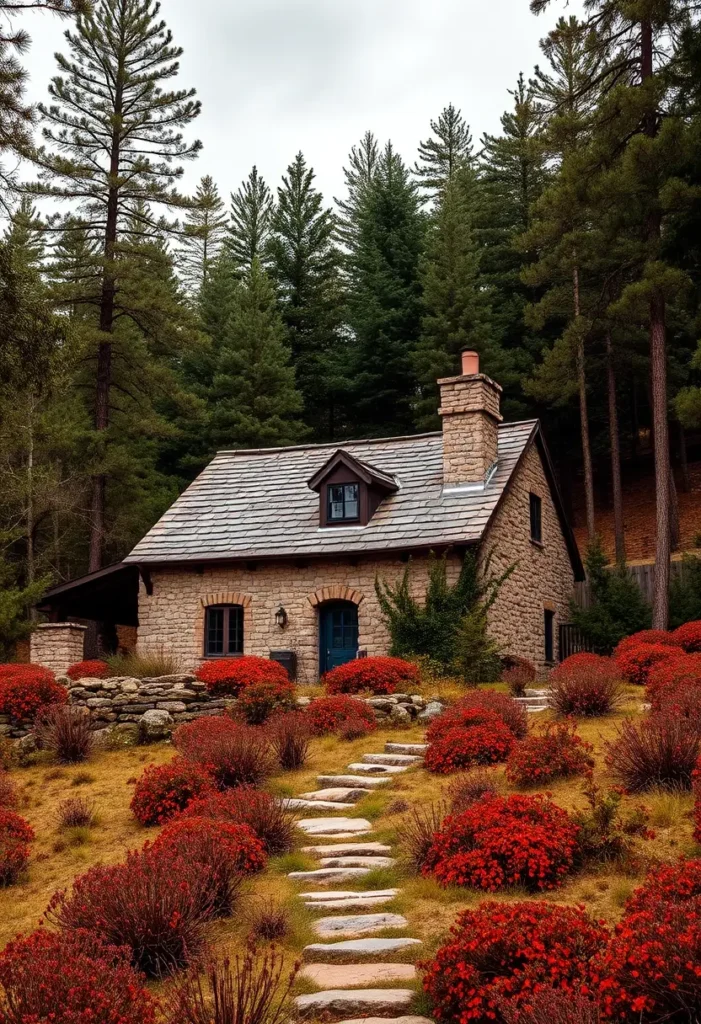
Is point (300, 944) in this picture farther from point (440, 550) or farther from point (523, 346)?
point (523, 346)

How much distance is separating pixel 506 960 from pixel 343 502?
1612 centimetres

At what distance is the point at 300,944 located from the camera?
6.93 m

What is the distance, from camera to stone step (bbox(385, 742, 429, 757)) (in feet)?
41.1

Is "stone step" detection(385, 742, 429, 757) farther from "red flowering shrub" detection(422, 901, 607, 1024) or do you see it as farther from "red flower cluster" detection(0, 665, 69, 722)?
"red flowering shrub" detection(422, 901, 607, 1024)

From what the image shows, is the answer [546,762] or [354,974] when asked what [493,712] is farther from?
[354,974]

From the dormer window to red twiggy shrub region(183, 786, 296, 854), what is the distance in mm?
12114

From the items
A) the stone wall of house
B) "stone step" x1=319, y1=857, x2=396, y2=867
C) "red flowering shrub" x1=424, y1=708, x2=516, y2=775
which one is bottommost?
"stone step" x1=319, y1=857, x2=396, y2=867

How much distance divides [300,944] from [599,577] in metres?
17.6

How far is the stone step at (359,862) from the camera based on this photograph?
8.55 metres

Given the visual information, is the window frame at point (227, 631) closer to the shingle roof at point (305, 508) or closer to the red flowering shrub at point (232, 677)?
the shingle roof at point (305, 508)

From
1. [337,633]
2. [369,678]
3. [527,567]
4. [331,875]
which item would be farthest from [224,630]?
[331,875]

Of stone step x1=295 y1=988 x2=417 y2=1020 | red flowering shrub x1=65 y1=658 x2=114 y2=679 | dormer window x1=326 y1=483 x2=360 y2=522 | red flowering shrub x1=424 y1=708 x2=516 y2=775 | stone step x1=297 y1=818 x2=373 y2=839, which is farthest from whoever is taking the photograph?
dormer window x1=326 y1=483 x2=360 y2=522

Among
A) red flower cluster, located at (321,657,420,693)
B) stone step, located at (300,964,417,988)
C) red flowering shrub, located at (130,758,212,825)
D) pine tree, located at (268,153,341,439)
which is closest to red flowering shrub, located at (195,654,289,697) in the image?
red flower cluster, located at (321,657,420,693)

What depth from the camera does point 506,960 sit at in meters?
5.76
